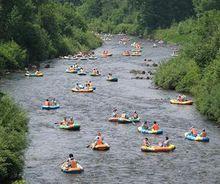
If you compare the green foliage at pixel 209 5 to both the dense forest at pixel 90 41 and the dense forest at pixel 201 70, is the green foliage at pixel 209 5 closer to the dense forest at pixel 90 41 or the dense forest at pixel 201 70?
the dense forest at pixel 90 41

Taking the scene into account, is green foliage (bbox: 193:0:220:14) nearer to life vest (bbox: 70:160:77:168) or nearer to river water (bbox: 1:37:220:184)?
river water (bbox: 1:37:220:184)

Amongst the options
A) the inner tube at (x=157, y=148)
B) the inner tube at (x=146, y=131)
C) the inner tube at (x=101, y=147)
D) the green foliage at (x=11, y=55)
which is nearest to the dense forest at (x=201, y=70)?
the inner tube at (x=146, y=131)

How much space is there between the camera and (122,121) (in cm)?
5841

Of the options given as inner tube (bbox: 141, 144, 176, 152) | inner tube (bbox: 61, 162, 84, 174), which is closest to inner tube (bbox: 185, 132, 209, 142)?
inner tube (bbox: 141, 144, 176, 152)

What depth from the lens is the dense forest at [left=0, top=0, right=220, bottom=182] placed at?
4666 cm

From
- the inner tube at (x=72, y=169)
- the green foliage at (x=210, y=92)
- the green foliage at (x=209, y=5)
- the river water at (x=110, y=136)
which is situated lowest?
the river water at (x=110, y=136)

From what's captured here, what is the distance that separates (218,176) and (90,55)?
230 feet

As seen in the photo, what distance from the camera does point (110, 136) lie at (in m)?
53.4

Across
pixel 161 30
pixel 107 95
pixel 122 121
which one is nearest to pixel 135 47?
pixel 161 30

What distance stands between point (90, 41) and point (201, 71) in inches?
2281

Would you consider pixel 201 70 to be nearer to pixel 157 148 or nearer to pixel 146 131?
pixel 146 131

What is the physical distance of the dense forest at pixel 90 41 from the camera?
1837 inches

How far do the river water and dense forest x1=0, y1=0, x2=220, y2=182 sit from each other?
213cm

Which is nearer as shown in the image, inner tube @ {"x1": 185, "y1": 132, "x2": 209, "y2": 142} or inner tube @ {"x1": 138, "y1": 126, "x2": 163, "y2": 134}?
inner tube @ {"x1": 185, "y1": 132, "x2": 209, "y2": 142}
